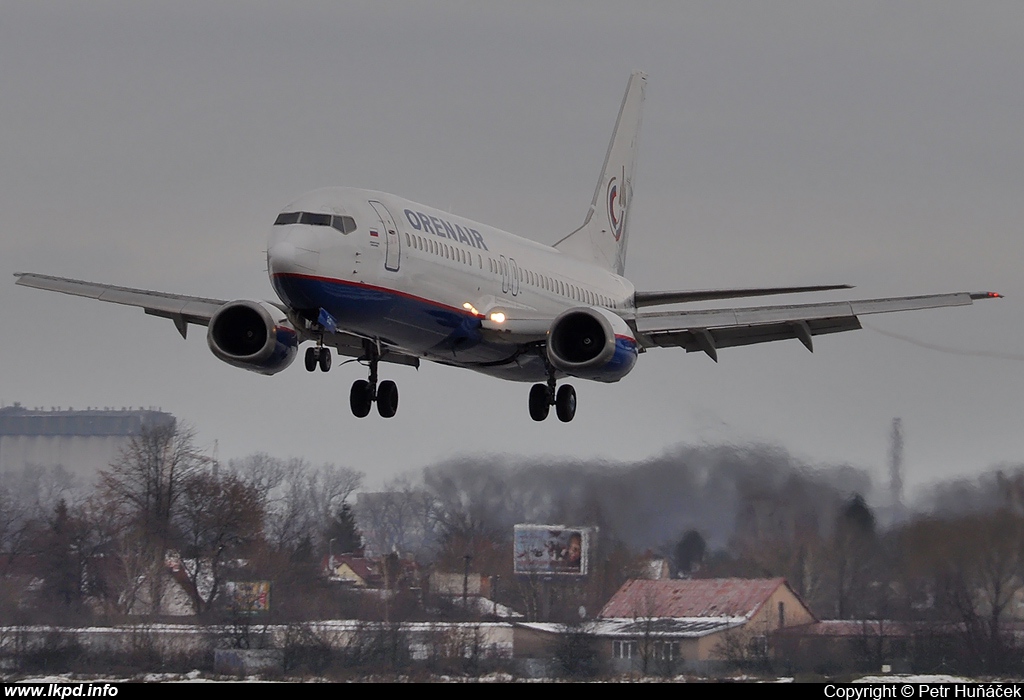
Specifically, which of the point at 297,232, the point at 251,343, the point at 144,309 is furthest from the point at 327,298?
the point at 144,309

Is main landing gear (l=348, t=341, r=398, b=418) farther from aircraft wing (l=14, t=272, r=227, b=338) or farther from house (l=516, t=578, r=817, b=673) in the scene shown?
house (l=516, t=578, r=817, b=673)

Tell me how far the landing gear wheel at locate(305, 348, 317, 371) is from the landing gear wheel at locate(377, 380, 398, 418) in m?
4.99

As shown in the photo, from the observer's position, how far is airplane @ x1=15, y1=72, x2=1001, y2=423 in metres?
36.1

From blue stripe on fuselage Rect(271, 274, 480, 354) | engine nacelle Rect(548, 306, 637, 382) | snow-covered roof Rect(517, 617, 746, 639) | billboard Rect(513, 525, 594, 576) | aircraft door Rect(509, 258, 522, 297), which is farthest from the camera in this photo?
billboard Rect(513, 525, 594, 576)

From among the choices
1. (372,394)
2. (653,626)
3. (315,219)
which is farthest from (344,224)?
(653,626)

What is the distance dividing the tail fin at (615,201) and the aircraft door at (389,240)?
40.2 feet

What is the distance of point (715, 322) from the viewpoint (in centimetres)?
4166

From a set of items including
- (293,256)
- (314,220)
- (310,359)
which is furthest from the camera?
(310,359)

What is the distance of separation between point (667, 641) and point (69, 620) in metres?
15.1

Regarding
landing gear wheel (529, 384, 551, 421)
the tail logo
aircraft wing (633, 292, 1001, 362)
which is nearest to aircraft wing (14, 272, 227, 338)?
landing gear wheel (529, 384, 551, 421)

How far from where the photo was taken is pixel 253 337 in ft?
128

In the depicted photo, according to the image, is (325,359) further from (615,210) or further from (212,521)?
(615,210)

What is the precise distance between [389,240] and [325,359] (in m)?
2.67
